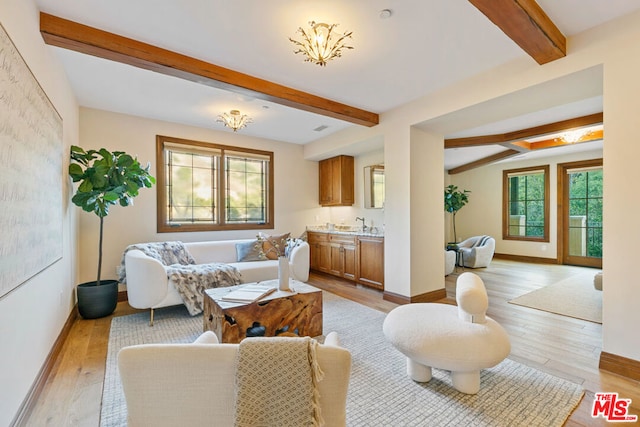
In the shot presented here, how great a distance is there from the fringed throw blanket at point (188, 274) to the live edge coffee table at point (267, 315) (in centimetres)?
74

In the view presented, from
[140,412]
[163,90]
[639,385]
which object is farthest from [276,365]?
[163,90]

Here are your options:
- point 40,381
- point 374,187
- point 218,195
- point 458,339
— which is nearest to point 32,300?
point 40,381

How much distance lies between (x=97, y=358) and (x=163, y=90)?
110 inches

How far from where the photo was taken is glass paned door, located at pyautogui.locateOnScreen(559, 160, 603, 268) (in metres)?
6.10

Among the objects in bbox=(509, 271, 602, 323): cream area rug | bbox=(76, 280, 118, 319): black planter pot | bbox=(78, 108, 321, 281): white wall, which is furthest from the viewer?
bbox=(78, 108, 321, 281): white wall

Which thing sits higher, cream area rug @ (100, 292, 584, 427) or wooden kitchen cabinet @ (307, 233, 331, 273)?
wooden kitchen cabinet @ (307, 233, 331, 273)

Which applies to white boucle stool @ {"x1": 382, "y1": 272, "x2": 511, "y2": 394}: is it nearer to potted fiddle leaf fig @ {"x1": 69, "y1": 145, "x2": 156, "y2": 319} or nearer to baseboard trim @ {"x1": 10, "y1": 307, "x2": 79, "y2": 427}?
baseboard trim @ {"x1": 10, "y1": 307, "x2": 79, "y2": 427}

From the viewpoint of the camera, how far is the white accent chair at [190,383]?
0.85 meters

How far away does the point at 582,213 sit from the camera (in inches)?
249

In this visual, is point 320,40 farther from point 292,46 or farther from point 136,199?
point 136,199

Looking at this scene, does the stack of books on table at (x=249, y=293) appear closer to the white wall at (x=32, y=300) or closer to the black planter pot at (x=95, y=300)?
the white wall at (x=32, y=300)

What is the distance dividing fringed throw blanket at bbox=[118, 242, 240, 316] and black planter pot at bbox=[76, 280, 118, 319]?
0.93 feet

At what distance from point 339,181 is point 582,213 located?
547 cm

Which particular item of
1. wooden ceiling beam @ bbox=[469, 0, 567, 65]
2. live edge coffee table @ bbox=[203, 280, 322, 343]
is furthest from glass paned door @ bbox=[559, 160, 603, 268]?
live edge coffee table @ bbox=[203, 280, 322, 343]
